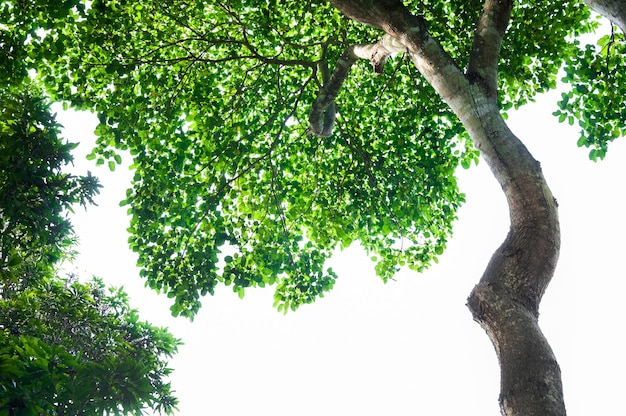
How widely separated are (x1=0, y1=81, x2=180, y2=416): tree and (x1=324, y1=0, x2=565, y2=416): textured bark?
4933mm

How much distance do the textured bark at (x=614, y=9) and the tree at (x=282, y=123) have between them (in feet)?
9.33

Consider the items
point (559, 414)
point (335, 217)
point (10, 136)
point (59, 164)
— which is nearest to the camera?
point (559, 414)

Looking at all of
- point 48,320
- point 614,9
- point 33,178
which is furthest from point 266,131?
point 614,9

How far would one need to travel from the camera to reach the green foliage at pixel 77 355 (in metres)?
5.66

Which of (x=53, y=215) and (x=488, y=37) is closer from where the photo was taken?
(x=488, y=37)

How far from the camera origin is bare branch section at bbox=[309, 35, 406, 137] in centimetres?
550

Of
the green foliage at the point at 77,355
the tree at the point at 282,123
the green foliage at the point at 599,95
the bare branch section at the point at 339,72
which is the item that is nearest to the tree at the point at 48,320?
the green foliage at the point at 77,355

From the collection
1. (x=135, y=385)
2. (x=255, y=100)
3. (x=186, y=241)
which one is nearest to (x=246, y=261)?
(x=186, y=241)

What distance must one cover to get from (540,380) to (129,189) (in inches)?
286

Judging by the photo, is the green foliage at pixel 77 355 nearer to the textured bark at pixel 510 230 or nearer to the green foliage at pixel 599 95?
the textured bark at pixel 510 230

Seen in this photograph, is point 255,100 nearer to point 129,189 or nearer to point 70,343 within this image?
point 129,189

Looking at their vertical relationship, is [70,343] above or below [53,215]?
below

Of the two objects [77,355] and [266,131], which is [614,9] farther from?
[77,355]

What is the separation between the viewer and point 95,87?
28.7 feet
